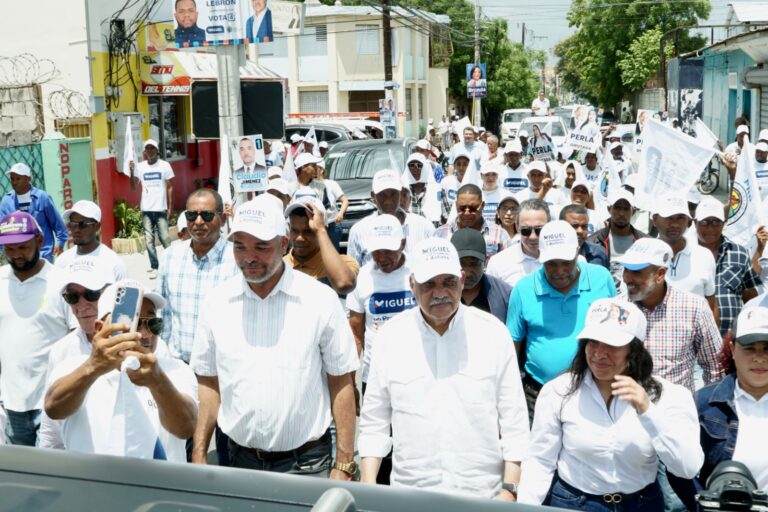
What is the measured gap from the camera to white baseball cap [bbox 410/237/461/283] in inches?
147

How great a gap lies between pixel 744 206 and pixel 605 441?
4.73 metres

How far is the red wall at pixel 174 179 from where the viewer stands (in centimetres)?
1619

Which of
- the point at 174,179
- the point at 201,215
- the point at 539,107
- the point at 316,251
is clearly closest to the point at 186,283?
the point at 201,215

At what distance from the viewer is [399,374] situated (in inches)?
146

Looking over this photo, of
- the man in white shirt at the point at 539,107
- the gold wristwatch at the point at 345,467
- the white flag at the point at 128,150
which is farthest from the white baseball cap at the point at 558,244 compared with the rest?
the man in white shirt at the point at 539,107

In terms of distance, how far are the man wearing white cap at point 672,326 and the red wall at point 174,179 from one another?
497 inches

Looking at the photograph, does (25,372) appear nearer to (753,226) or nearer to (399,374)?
(399,374)

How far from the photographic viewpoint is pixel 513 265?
20.4 ft

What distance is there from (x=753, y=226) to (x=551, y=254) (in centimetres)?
323

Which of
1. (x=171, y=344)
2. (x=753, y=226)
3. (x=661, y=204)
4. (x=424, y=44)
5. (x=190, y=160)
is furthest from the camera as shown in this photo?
(x=424, y=44)


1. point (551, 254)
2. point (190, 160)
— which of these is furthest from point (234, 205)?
point (190, 160)

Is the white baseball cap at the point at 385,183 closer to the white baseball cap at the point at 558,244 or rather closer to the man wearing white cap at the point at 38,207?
the white baseball cap at the point at 558,244

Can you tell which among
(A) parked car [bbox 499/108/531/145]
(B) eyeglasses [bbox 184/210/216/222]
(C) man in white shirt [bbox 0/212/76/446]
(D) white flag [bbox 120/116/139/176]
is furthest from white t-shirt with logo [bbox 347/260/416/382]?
(A) parked car [bbox 499/108/531/145]

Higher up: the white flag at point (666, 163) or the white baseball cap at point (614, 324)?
the white flag at point (666, 163)
